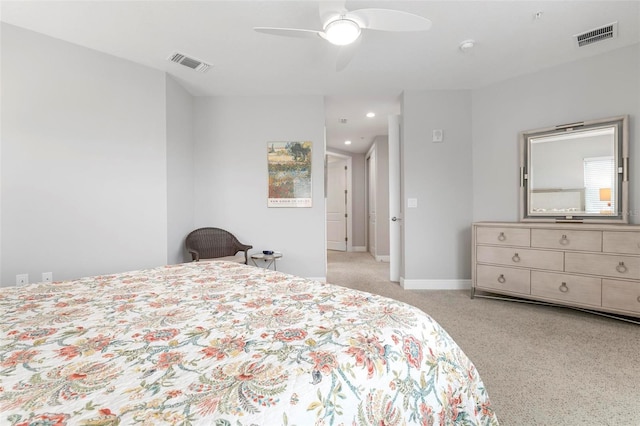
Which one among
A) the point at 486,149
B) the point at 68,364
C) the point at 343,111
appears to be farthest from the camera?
the point at 343,111

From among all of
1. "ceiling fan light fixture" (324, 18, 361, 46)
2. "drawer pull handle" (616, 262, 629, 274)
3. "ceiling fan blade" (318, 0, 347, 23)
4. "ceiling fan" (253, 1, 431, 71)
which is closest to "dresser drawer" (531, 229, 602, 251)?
"drawer pull handle" (616, 262, 629, 274)

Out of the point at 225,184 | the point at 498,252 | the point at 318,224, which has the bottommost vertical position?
the point at 498,252

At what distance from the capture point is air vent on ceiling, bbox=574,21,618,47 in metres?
2.45

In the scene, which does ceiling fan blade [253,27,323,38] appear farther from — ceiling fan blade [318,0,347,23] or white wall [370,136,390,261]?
white wall [370,136,390,261]

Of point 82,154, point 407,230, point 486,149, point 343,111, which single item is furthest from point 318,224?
point 82,154

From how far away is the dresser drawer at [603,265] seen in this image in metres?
2.37

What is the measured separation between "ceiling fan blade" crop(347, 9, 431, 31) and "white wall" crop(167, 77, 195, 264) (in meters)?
2.46

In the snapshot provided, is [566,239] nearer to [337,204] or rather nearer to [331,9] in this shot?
[331,9]

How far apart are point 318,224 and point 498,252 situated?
2121 mm

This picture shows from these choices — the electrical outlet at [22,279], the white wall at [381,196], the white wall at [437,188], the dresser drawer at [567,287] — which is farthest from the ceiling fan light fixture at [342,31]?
the white wall at [381,196]

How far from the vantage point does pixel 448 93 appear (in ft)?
12.2

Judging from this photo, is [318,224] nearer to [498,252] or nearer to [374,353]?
[498,252]

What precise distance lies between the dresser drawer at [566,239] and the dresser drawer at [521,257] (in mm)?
78

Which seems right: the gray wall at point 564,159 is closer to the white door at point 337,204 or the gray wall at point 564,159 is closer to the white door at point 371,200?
the white door at point 371,200
